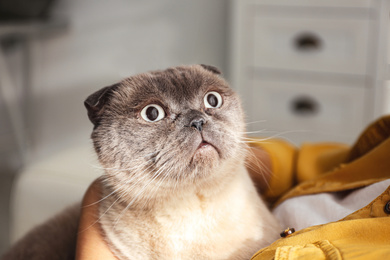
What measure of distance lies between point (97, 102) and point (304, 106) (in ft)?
5.02

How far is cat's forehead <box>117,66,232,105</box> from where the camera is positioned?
2.23ft

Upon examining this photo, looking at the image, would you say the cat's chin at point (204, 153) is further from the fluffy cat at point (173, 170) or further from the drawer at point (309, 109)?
the drawer at point (309, 109)

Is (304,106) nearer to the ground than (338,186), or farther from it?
nearer to the ground

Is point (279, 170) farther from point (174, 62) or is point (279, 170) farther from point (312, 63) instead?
point (174, 62)

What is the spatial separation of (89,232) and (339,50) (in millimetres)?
1476

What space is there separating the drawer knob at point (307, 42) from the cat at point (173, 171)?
4.27 ft

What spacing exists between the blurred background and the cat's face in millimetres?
456

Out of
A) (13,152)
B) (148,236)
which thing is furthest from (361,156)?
(13,152)

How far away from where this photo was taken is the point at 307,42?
6.37 feet

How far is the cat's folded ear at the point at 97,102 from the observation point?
26.7 inches

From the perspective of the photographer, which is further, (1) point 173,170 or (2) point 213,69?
(2) point 213,69

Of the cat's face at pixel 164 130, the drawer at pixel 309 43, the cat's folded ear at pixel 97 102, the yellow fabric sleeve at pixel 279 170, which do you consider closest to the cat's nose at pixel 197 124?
the cat's face at pixel 164 130

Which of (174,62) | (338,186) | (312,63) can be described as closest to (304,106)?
(312,63)

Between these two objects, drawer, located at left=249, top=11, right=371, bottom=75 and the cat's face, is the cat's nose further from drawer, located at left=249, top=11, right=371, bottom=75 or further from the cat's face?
drawer, located at left=249, top=11, right=371, bottom=75
